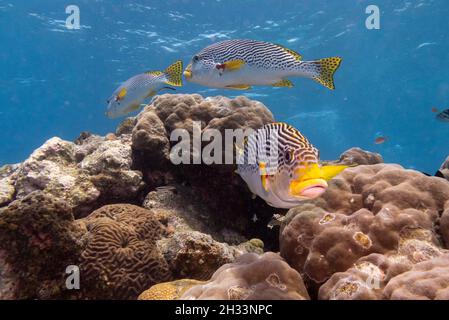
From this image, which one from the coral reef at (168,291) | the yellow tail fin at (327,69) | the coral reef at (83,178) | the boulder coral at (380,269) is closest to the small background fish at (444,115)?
the yellow tail fin at (327,69)

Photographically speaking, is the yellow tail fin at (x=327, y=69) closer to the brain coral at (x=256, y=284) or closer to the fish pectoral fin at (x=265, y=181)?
the fish pectoral fin at (x=265, y=181)

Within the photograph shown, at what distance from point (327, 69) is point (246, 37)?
87.7 ft

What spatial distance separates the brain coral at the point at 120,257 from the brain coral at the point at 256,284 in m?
1.20

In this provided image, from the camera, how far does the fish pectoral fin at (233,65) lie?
12.4 feet

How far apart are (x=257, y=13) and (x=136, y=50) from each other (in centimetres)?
1308

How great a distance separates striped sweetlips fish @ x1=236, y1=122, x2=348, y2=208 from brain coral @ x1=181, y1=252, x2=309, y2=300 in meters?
0.91

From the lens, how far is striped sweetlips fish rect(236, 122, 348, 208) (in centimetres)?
194

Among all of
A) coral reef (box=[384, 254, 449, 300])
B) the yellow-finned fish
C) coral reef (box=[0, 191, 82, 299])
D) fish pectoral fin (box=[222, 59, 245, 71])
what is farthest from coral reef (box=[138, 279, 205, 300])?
the yellow-finned fish

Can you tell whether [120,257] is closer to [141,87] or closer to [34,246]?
[34,246]

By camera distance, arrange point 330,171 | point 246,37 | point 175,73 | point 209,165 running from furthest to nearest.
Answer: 1. point 246,37
2. point 209,165
3. point 175,73
4. point 330,171

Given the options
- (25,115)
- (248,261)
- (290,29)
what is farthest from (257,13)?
(25,115)

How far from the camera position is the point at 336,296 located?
9.10 feet

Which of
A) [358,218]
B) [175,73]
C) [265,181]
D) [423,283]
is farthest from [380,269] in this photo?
[175,73]

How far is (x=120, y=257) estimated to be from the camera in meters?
4.01
